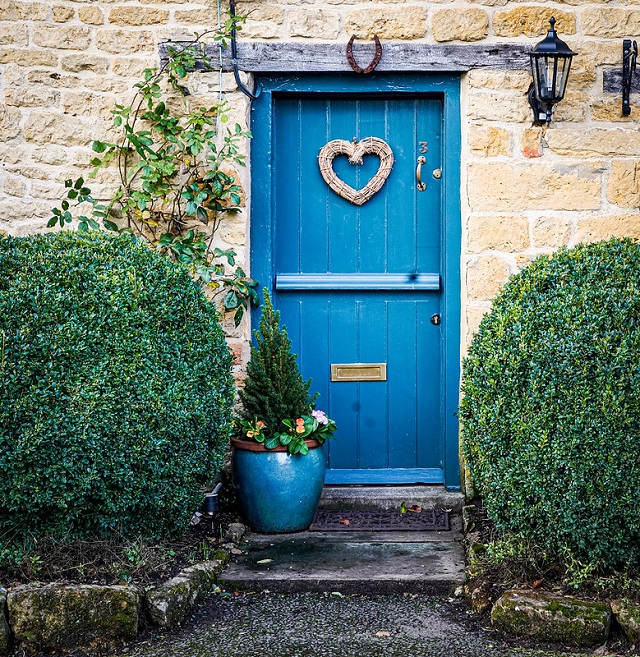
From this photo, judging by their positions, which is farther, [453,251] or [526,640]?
[453,251]

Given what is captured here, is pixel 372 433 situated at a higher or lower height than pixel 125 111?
lower

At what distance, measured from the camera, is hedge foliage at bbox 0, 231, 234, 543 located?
11.2 feet

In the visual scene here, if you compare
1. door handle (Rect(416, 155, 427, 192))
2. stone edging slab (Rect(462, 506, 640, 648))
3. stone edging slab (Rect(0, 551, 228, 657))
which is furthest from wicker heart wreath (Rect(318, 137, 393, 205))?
stone edging slab (Rect(0, 551, 228, 657))

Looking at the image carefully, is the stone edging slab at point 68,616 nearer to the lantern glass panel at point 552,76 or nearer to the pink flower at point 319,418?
the pink flower at point 319,418

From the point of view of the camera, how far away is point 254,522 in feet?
14.9

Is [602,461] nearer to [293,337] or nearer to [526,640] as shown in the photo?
[526,640]

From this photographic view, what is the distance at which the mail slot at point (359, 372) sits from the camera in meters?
5.05

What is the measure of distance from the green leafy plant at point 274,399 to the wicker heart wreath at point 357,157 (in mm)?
925

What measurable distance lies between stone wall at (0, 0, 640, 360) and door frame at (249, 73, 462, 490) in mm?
99

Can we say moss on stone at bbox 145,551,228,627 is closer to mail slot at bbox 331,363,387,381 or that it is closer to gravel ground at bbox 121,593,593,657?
gravel ground at bbox 121,593,593,657

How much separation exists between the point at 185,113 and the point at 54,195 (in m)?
0.91

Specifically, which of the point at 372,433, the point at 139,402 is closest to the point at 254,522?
the point at 372,433

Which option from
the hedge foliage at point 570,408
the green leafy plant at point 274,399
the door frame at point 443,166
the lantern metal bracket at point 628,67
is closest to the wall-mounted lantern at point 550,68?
the lantern metal bracket at point 628,67

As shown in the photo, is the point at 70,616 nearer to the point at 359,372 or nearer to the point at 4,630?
the point at 4,630
